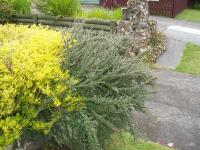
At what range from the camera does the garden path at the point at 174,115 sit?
8047 mm

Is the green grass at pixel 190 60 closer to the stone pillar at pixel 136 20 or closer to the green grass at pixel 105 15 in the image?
the stone pillar at pixel 136 20

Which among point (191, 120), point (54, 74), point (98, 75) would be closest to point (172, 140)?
point (191, 120)

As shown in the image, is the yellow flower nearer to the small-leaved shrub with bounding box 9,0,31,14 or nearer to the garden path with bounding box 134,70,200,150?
the garden path with bounding box 134,70,200,150

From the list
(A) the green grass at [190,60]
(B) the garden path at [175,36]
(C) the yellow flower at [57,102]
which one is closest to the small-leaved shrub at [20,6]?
(B) the garden path at [175,36]

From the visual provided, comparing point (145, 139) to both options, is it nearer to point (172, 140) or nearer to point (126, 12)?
point (172, 140)

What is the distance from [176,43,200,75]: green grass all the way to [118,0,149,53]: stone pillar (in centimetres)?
130

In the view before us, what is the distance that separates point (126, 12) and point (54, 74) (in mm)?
9107

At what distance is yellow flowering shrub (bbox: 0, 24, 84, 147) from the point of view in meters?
4.69

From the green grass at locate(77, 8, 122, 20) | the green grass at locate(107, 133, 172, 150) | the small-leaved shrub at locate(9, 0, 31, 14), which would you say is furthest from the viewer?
the small-leaved shrub at locate(9, 0, 31, 14)

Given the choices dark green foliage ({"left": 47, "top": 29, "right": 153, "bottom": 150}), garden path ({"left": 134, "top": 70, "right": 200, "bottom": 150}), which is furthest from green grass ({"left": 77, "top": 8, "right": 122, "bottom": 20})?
dark green foliage ({"left": 47, "top": 29, "right": 153, "bottom": 150})

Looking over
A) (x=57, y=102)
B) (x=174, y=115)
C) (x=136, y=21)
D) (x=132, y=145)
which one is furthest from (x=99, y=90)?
(x=136, y=21)

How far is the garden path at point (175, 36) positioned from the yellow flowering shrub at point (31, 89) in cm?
868

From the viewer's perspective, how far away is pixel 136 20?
1374cm

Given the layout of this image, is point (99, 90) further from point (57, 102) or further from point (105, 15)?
point (105, 15)
